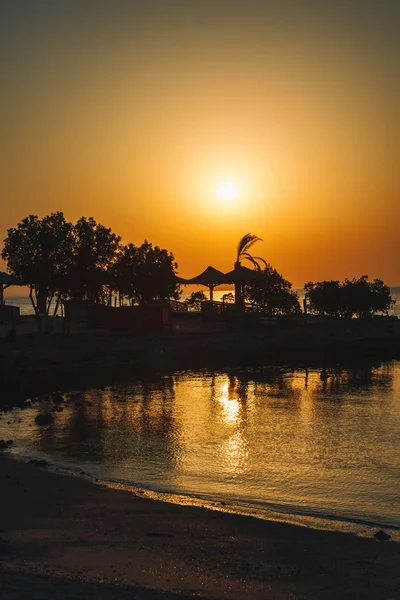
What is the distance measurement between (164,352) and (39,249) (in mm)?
10949

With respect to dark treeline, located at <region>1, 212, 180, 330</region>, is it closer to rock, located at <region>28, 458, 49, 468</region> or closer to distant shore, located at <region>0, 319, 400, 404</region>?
distant shore, located at <region>0, 319, 400, 404</region>

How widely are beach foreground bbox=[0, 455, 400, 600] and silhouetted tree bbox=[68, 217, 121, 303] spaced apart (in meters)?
30.4

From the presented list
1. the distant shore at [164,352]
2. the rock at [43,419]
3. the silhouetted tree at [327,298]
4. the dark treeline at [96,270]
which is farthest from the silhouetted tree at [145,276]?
the rock at [43,419]

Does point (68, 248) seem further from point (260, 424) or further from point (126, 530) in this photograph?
point (126, 530)

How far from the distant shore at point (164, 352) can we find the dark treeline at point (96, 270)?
368cm

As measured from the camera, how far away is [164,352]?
4416cm

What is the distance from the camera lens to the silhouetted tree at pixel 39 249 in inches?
1574

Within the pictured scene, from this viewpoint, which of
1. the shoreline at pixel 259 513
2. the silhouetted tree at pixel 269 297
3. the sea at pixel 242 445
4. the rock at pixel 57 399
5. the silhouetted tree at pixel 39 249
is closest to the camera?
the shoreline at pixel 259 513

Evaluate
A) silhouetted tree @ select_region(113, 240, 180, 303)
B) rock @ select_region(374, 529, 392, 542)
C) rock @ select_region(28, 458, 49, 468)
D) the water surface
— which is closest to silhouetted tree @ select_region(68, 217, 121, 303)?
silhouetted tree @ select_region(113, 240, 180, 303)

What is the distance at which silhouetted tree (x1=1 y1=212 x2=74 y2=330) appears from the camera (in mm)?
39969

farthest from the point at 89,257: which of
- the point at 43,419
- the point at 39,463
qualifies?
the point at 39,463

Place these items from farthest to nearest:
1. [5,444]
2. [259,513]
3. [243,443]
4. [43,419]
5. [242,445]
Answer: [43,419], [243,443], [242,445], [5,444], [259,513]

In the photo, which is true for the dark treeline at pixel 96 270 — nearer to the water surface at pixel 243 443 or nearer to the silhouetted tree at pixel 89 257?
the silhouetted tree at pixel 89 257

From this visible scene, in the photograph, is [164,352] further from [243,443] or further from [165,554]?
[165,554]
